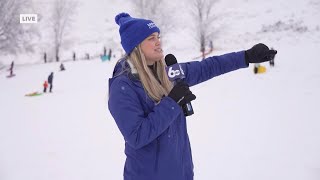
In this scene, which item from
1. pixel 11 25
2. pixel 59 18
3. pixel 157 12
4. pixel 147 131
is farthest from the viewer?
pixel 59 18

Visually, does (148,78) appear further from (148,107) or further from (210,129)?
(210,129)

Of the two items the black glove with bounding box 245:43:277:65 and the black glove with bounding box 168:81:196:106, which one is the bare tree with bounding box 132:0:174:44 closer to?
the black glove with bounding box 245:43:277:65

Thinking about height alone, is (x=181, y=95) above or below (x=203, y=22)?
below

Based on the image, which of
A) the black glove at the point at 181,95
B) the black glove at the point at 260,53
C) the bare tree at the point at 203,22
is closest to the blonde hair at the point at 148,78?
the black glove at the point at 181,95

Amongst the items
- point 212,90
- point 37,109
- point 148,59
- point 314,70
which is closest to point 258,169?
point 148,59

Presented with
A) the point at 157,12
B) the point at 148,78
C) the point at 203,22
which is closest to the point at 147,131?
the point at 148,78

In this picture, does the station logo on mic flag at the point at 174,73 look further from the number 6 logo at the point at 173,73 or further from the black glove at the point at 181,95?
the black glove at the point at 181,95

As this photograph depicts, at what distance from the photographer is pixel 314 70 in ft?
39.5

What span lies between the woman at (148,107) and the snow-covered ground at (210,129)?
2.62 metres

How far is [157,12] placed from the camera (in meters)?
27.8

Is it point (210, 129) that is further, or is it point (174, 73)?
point (210, 129)

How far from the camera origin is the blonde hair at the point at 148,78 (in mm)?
1702

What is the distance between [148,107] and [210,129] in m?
4.95

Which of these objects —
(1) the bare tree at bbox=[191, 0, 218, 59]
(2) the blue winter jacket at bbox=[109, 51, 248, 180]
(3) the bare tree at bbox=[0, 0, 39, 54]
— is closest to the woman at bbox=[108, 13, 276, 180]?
(2) the blue winter jacket at bbox=[109, 51, 248, 180]
